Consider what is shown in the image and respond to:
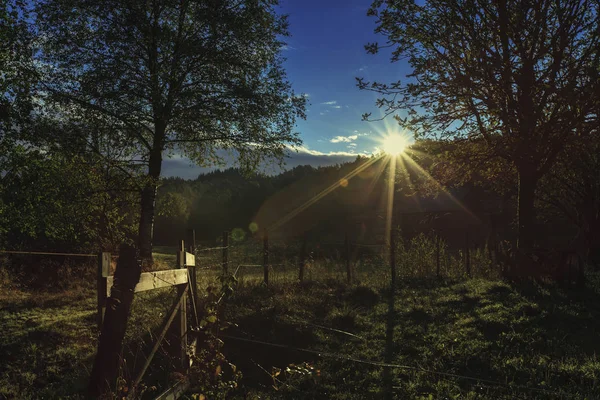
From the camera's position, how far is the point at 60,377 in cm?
568

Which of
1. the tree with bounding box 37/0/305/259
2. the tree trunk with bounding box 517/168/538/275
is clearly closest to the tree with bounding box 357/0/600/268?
the tree trunk with bounding box 517/168/538/275

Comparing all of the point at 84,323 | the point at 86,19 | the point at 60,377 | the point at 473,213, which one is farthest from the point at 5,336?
the point at 473,213

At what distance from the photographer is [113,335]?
317cm

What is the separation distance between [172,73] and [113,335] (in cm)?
1170

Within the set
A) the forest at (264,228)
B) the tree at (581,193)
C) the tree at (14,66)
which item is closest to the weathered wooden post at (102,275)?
the forest at (264,228)

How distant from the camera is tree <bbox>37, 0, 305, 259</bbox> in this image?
12852 millimetres

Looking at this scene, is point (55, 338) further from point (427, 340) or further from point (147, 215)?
point (147, 215)

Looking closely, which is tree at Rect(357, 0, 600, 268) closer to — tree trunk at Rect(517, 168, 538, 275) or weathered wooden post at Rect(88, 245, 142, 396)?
tree trunk at Rect(517, 168, 538, 275)

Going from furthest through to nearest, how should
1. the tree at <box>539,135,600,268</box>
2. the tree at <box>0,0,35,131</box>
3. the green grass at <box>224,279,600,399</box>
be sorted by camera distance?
the tree at <box>539,135,600,268</box> < the tree at <box>0,0,35,131</box> < the green grass at <box>224,279,600,399</box>

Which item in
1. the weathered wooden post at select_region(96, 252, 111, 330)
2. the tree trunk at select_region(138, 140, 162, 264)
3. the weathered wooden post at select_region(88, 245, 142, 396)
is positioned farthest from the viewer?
the tree trunk at select_region(138, 140, 162, 264)

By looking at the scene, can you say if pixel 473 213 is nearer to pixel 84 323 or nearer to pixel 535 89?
pixel 535 89

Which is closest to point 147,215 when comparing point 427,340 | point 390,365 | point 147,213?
point 147,213

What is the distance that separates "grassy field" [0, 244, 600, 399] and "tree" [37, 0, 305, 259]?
5.68 meters

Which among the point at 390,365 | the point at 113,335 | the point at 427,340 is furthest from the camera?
the point at 427,340
